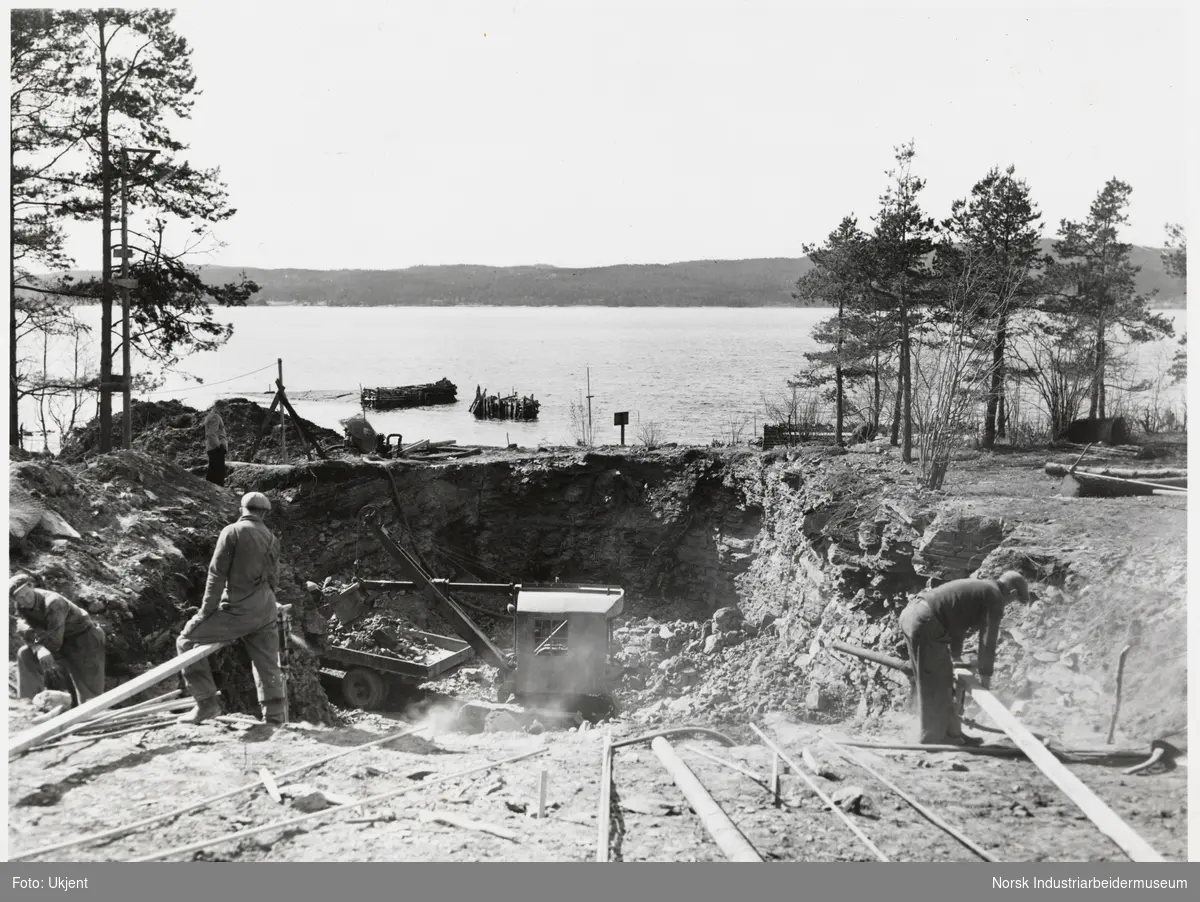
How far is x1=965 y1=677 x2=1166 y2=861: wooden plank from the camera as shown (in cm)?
535

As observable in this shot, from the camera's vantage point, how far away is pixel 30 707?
7531 millimetres

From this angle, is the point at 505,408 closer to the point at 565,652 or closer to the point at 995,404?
the point at 995,404

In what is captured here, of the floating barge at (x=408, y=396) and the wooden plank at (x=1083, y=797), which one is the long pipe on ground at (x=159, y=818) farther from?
the floating barge at (x=408, y=396)

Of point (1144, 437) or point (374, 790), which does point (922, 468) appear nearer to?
point (1144, 437)

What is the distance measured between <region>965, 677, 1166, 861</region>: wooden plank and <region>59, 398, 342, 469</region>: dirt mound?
1668 cm

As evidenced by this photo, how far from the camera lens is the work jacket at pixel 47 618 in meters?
7.51

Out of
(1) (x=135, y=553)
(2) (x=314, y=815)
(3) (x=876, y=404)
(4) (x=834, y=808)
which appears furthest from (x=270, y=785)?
(3) (x=876, y=404)

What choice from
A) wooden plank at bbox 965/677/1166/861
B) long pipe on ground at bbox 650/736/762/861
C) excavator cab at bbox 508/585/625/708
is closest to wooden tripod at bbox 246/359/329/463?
excavator cab at bbox 508/585/625/708

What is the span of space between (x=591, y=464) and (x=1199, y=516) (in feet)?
49.6

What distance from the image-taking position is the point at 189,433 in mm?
21578

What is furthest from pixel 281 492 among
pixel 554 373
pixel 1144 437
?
pixel 554 373

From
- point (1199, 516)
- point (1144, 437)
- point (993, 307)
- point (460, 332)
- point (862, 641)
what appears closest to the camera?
point (1199, 516)

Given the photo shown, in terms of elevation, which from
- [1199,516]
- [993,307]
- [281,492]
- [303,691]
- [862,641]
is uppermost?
[993,307]

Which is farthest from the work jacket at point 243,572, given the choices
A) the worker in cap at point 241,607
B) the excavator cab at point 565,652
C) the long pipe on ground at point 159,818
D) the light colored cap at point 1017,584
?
the light colored cap at point 1017,584
